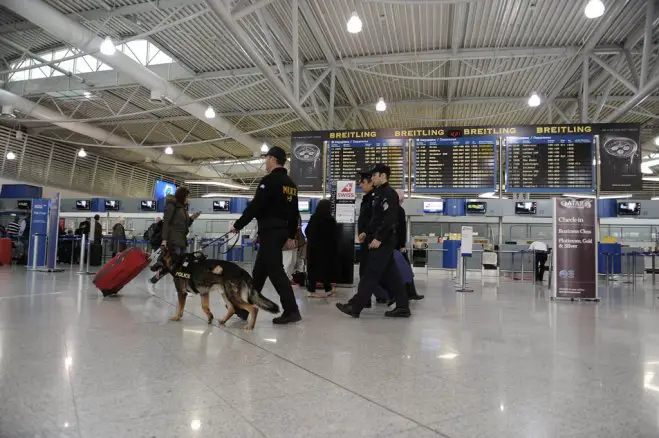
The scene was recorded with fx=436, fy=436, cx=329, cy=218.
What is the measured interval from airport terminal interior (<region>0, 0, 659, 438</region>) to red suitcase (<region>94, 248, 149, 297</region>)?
30mm

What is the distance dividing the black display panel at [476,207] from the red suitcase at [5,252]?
14.0 meters

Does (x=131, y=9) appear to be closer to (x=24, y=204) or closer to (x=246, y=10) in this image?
(x=246, y=10)

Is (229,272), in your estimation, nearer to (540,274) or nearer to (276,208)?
(276,208)

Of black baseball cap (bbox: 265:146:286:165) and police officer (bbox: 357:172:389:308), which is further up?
black baseball cap (bbox: 265:146:286:165)

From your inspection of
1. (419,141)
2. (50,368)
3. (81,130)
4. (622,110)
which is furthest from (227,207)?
(50,368)

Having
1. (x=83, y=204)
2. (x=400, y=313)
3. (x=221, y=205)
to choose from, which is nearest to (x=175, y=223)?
(x=400, y=313)

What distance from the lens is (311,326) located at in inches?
153

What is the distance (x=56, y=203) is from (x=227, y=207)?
686 centimetres

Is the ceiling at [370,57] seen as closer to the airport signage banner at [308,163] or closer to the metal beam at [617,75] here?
the metal beam at [617,75]

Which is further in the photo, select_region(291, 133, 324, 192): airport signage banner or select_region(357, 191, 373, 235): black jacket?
select_region(291, 133, 324, 192): airport signage banner

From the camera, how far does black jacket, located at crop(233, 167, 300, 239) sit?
12.7ft

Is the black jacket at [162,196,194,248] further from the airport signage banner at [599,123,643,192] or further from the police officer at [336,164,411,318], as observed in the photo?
the airport signage banner at [599,123,643,192]

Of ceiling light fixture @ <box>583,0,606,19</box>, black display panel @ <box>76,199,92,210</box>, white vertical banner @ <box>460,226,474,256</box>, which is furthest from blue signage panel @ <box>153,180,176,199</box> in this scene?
ceiling light fixture @ <box>583,0,606,19</box>

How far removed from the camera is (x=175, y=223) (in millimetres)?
5895
